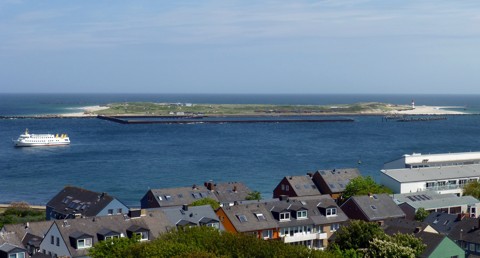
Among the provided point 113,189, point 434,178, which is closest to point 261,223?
point 434,178

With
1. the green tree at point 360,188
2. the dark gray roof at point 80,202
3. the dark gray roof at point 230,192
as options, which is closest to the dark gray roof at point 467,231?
the green tree at point 360,188

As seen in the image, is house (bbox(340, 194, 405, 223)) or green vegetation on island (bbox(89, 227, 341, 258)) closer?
green vegetation on island (bbox(89, 227, 341, 258))

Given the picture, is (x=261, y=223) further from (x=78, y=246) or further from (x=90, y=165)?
(x=90, y=165)

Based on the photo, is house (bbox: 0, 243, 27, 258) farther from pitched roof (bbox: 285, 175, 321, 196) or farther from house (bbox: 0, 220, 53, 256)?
pitched roof (bbox: 285, 175, 321, 196)

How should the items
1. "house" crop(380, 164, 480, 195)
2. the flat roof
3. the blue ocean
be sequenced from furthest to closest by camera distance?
1. the blue ocean
2. the flat roof
3. "house" crop(380, 164, 480, 195)

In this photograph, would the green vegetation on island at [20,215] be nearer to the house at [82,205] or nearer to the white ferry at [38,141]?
the house at [82,205]

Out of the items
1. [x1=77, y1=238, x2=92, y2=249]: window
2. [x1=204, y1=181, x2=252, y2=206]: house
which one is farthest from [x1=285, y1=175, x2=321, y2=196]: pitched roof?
[x1=77, y1=238, x2=92, y2=249]: window
